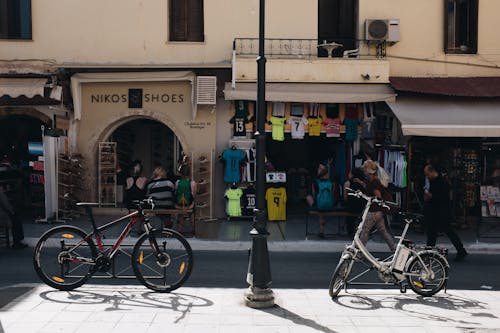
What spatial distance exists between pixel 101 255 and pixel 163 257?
0.83 m

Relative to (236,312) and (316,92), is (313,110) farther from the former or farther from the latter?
(236,312)

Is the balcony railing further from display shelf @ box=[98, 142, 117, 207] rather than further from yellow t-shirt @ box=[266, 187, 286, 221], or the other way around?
display shelf @ box=[98, 142, 117, 207]

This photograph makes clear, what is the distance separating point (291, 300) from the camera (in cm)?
717

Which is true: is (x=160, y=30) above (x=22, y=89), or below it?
above

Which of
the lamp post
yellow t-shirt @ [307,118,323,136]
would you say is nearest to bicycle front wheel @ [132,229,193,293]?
the lamp post

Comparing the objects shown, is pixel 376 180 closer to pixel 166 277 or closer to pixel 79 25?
pixel 166 277

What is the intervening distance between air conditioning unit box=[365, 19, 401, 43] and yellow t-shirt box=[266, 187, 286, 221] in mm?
4565

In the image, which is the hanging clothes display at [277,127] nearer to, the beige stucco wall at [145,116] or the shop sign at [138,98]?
the beige stucco wall at [145,116]

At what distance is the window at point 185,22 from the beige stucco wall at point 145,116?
4.35 feet

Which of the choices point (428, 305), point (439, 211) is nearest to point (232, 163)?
point (439, 211)

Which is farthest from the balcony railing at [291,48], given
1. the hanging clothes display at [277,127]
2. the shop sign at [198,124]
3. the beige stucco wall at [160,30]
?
the shop sign at [198,124]

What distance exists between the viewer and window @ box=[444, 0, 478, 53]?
14.6 metres

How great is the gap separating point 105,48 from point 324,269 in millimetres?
8651

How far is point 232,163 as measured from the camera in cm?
1398
